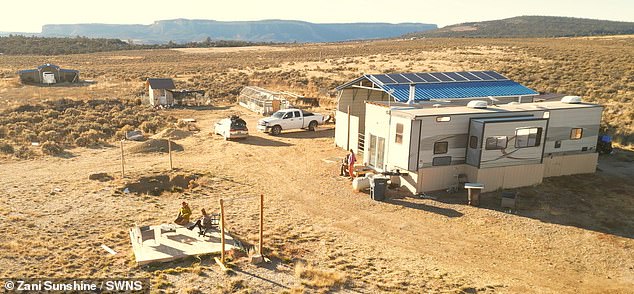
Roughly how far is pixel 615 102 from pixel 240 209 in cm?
3097

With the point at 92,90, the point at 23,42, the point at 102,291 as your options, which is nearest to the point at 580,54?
the point at 92,90

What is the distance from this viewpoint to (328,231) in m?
15.2

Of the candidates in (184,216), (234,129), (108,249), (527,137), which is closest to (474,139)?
(527,137)

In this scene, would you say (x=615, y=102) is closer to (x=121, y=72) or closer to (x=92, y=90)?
(x=92, y=90)

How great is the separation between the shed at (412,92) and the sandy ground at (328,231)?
3.60 metres

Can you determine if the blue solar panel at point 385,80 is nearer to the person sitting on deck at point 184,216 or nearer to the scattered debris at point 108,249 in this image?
the person sitting on deck at point 184,216

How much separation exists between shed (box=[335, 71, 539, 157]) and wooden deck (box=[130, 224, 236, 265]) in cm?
1211

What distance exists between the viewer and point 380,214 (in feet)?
55.0

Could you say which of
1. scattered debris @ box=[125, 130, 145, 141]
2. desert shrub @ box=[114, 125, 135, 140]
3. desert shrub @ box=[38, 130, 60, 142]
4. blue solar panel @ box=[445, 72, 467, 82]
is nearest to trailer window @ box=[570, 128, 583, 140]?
blue solar panel @ box=[445, 72, 467, 82]

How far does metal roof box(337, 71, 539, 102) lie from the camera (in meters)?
23.5

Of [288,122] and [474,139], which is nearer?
[474,139]

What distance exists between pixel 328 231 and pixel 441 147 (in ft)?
20.8

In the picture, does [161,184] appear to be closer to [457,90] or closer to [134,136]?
[134,136]

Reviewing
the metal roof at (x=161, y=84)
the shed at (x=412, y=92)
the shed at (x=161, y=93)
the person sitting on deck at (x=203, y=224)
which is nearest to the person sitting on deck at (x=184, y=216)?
the person sitting on deck at (x=203, y=224)
